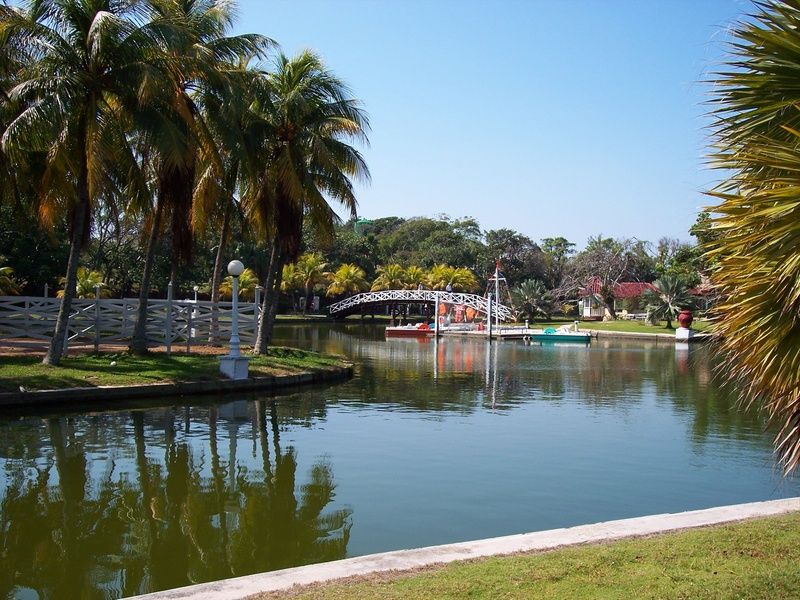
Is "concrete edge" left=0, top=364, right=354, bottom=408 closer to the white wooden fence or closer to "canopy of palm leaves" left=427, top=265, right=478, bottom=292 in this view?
the white wooden fence

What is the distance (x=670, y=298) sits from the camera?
61.9 meters

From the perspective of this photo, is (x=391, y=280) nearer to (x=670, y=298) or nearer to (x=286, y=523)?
(x=670, y=298)

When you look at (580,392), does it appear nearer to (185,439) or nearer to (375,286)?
(185,439)

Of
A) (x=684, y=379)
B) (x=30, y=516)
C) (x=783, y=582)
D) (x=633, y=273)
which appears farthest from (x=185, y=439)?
(x=633, y=273)

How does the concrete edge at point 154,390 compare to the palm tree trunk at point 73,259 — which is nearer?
the concrete edge at point 154,390

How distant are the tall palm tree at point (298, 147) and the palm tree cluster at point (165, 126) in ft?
0.16

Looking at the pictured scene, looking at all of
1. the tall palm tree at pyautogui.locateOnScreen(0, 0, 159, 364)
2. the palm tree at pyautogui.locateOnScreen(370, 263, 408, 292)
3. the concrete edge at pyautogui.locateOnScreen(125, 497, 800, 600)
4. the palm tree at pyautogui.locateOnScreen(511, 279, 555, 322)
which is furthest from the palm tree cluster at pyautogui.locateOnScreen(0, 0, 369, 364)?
the palm tree at pyautogui.locateOnScreen(370, 263, 408, 292)

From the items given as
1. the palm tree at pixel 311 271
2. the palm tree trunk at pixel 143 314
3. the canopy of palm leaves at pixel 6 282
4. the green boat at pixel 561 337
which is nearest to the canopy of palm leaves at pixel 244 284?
the palm tree at pixel 311 271

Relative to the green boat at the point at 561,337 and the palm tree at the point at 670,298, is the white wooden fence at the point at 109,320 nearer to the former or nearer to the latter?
the green boat at the point at 561,337

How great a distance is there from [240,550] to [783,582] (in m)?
5.57

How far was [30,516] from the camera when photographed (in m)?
9.95

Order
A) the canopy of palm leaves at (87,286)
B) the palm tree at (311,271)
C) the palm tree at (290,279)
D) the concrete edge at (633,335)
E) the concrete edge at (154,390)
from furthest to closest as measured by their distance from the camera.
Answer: the palm tree at (311,271), the palm tree at (290,279), the concrete edge at (633,335), the canopy of palm leaves at (87,286), the concrete edge at (154,390)

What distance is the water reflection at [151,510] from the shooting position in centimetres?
817

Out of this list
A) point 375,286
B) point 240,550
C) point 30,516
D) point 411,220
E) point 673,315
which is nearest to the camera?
point 240,550
